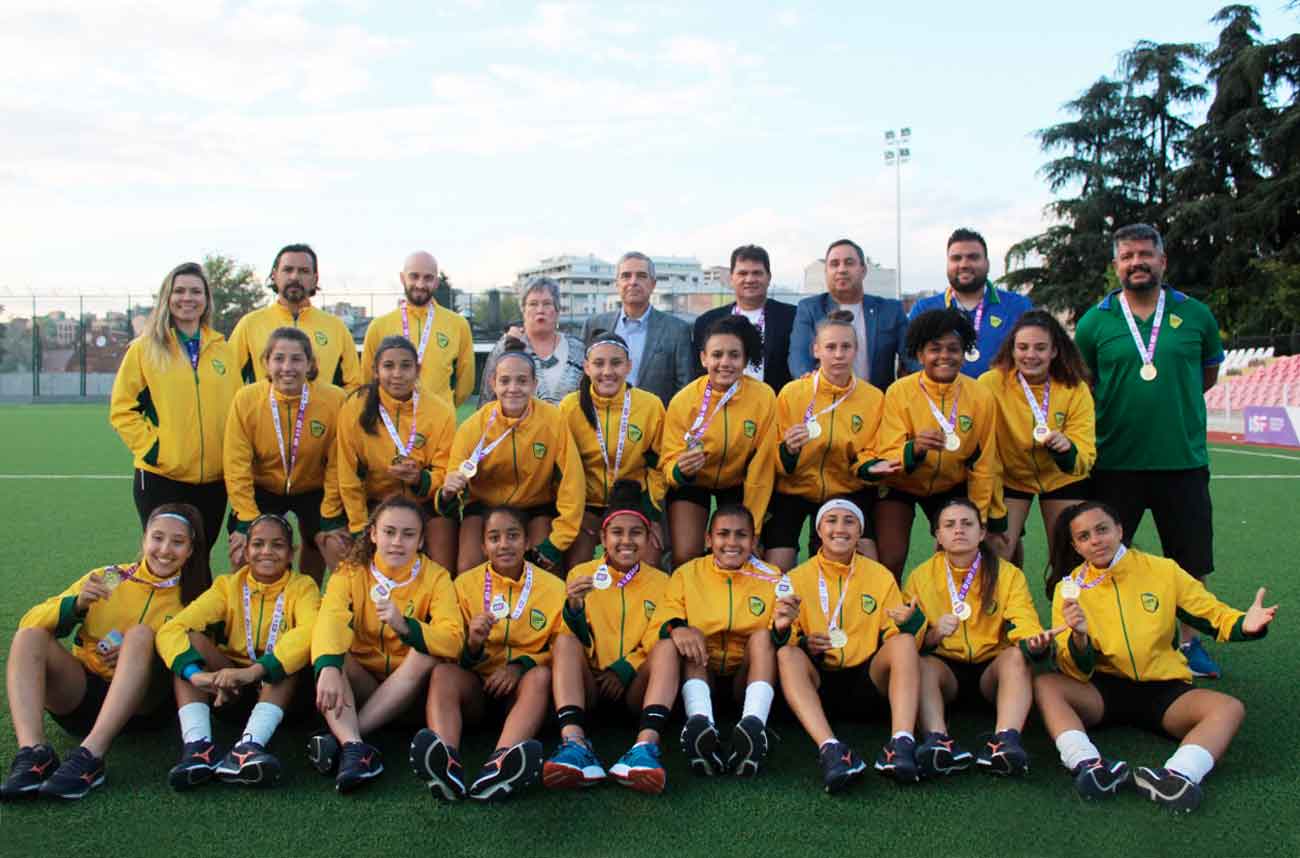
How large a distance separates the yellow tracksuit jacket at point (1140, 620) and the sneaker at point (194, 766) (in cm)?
309

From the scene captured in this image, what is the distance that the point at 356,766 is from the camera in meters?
3.30

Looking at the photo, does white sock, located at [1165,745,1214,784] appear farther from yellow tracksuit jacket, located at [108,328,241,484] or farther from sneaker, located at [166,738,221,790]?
yellow tracksuit jacket, located at [108,328,241,484]

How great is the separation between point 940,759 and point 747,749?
0.66m

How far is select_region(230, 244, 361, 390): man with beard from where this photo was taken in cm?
527

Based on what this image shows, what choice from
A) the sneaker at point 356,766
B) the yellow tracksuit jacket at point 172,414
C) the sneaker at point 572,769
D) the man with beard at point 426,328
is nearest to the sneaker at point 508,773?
the sneaker at point 572,769

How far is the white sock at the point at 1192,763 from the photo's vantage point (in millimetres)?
3226

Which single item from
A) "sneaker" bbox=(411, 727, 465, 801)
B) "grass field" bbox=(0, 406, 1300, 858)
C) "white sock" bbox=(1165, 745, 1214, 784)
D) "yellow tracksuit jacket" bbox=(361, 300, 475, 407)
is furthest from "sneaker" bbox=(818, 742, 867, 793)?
"yellow tracksuit jacket" bbox=(361, 300, 475, 407)

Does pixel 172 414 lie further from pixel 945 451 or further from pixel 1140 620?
pixel 1140 620

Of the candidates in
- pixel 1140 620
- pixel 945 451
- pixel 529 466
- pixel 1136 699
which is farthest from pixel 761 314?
pixel 1136 699

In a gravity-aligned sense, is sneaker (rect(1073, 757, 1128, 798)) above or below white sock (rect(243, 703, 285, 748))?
below

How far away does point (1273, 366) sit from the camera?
19.0 metres

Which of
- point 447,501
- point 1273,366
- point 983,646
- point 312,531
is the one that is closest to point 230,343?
point 312,531

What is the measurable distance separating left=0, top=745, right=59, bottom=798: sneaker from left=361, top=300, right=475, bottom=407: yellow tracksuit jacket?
2.64 meters

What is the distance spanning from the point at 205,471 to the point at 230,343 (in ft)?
2.40
